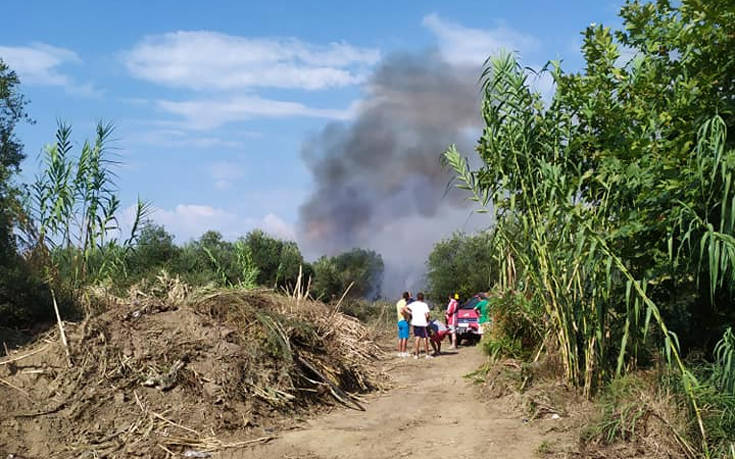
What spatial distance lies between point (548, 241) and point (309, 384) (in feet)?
12.6

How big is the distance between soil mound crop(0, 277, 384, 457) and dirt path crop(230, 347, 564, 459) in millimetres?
466

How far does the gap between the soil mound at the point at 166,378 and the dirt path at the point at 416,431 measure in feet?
1.53

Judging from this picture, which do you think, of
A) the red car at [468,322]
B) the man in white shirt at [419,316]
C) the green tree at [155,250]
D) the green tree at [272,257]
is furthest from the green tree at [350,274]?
the man in white shirt at [419,316]

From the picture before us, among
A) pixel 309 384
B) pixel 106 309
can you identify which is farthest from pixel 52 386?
pixel 309 384

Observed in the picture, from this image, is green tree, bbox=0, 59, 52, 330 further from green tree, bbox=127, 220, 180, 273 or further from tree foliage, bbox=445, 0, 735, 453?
green tree, bbox=127, 220, 180, 273

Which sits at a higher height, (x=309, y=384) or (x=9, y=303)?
(x=9, y=303)

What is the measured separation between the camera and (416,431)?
29.5 ft

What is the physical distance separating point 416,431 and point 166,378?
315 cm

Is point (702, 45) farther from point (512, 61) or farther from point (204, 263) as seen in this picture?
point (204, 263)

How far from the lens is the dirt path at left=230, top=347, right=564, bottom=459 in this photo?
26.7 ft

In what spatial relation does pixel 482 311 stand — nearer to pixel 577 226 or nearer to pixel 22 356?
pixel 577 226

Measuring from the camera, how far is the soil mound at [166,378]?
27.5 ft

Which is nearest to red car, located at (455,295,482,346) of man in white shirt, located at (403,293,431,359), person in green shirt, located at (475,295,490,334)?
person in green shirt, located at (475,295,490,334)

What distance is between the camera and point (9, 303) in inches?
420
